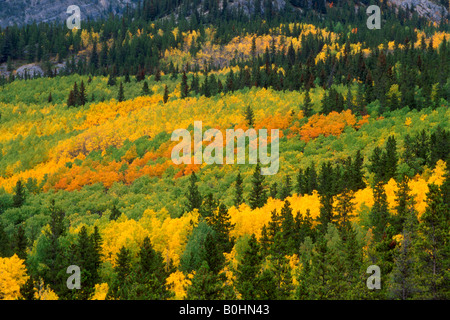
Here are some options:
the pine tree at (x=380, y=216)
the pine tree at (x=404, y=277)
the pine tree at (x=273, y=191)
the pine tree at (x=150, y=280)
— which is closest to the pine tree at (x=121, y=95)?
the pine tree at (x=273, y=191)

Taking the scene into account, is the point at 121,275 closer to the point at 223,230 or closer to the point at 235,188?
the point at 223,230

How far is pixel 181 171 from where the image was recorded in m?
111

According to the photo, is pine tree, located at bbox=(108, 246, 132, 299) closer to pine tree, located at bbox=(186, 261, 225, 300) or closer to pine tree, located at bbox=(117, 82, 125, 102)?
pine tree, located at bbox=(186, 261, 225, 300)

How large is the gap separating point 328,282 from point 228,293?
800 cm

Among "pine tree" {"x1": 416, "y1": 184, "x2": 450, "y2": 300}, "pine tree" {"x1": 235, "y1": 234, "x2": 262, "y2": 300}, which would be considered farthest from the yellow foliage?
"pine tree" {"x1": 416, "y1": 184, "x2": 450, "y2": 300}

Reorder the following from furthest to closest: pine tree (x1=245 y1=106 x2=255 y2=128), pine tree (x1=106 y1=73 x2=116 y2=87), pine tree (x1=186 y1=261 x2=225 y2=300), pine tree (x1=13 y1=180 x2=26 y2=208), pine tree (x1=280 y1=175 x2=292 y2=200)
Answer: pine tree (x1=106 y1=73 x2=116 y2=87), pine tree (x1=245 y1=106 x2=255 y2=128), pine tree (x1=13 y1=180 x2=26 y2=208), pine tree (x1=280 y1=175 x2=292 y2=200), pine tree (x1=186 y1=261 x2=225 y2=300)

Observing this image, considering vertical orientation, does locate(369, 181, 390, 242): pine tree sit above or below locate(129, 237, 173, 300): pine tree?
below

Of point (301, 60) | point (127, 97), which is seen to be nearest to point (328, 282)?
point (127, 97)

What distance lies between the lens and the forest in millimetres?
40156

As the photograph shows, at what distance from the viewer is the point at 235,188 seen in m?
93.5

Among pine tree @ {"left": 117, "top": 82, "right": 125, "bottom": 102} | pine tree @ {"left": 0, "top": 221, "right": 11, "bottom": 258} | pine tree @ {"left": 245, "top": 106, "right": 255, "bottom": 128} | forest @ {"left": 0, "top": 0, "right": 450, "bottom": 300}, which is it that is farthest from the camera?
pine tree @ {"left": 117, "top": 82, "right": 125, "bottom": 102}

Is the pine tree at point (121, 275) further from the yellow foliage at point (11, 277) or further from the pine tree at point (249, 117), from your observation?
the pine tree at point (249, 117)

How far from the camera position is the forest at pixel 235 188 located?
40.2m
